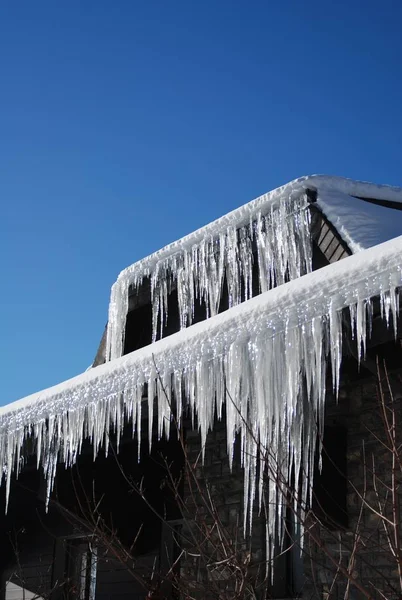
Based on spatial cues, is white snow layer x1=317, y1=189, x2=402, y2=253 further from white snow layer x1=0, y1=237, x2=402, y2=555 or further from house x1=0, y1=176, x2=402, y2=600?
white snow layer x1=0, y1=237, x2=402, y2=555

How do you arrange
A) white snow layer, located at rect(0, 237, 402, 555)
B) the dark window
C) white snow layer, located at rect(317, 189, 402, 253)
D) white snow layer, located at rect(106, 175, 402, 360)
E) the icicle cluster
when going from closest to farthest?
1. white snow layer, located at rect(0, 237, 402, 555)
2. white snow layer, located at rect(317, 189, 402, 253)
3. white snow layer, located at rect(106, 175, 402, 360)
4. the icicle cluster
5. the dark window

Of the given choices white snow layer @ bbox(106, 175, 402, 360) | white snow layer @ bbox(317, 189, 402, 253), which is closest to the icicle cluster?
white snow layer @ bbox(106, 175, 402, 360)

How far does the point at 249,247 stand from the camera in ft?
25.4

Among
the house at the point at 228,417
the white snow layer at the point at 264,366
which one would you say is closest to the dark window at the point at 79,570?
the house at the point at 228,417

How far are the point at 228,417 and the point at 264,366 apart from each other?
54cm

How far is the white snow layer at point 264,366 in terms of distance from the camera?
380 cm

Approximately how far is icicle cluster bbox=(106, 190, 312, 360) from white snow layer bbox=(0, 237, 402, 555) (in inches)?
87.5

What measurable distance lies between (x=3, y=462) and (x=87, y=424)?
1.28m

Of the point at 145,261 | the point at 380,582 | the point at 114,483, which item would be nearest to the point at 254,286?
the point at 145,261

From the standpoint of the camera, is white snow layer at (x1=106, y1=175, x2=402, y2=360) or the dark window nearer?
white snow layer at (x1=106, y1=175, x2=402, y2=360)

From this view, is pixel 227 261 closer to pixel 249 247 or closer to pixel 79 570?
pixel 249 247

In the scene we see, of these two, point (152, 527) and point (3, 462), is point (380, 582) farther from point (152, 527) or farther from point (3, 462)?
point (3, 462)

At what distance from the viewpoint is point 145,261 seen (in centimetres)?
877

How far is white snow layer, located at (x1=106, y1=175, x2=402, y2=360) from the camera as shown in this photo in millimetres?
7027
